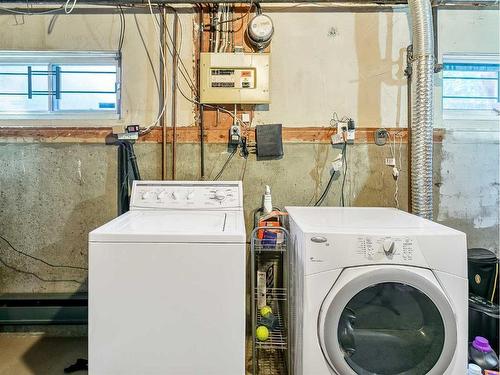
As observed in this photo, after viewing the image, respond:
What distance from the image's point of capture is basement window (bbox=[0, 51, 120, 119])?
2219 mm

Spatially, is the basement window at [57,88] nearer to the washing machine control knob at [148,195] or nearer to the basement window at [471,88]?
the washing machine control knob at [148,195]

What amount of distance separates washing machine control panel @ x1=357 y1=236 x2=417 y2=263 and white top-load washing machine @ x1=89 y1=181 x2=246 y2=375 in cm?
51

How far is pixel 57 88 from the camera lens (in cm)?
224

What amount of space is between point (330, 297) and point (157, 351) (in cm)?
73

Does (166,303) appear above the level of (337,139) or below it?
below

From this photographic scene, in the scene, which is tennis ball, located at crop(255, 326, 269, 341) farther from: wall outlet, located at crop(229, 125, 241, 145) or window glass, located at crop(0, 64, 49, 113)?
window glass, located at crop(0, 64, 49, 113)

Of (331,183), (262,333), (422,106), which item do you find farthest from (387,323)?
(422,106)

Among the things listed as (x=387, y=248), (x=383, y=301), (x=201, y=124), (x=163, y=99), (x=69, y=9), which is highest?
(x=69, y=9)

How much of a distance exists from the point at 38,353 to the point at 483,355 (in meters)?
2.64

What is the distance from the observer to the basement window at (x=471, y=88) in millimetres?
2234

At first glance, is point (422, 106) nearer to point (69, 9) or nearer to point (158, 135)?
point (158, 135)

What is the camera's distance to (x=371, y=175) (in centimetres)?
214

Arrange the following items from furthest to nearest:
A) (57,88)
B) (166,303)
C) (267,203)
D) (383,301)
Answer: (57,88) < (267,203) < (383,301) < (166,303)

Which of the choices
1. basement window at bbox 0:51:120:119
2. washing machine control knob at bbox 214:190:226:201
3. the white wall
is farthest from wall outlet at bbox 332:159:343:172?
basement window at bbox 0:51:120:119
